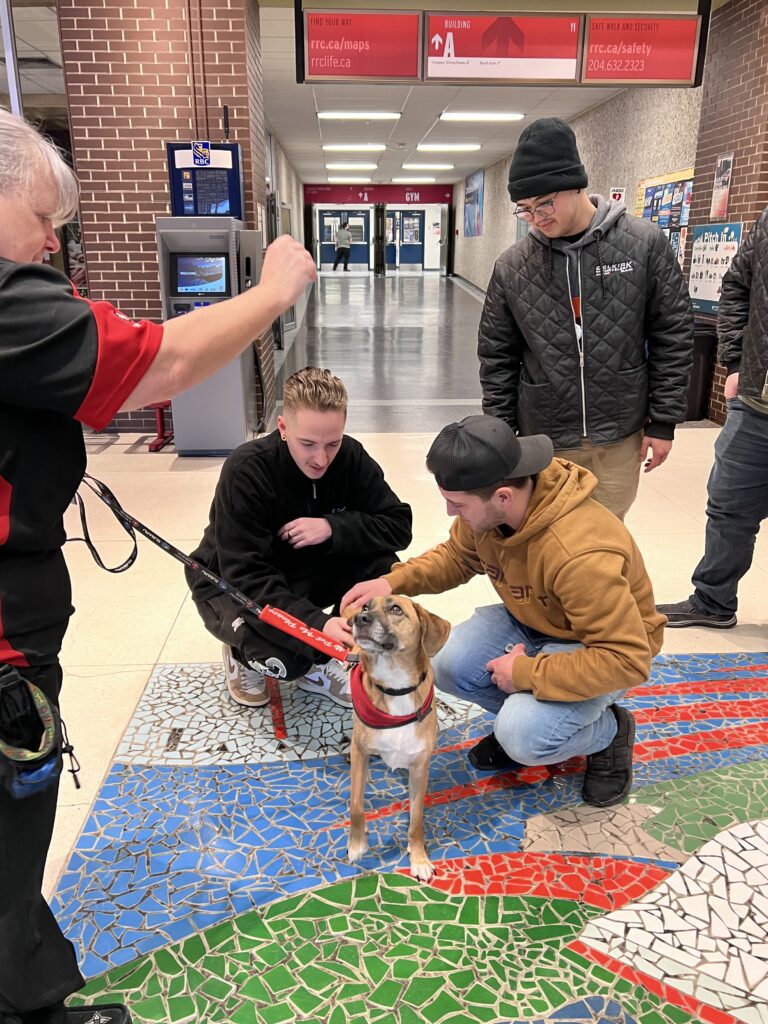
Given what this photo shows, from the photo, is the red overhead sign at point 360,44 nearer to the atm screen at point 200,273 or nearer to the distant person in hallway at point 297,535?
the atm screen at point 200,273

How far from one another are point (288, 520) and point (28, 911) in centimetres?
146

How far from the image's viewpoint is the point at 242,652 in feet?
8.66

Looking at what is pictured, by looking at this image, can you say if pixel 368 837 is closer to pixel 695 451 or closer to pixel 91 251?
pixel 695 451

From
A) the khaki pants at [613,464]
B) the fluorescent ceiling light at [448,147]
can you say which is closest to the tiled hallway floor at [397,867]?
the khaki pants at [613,464]

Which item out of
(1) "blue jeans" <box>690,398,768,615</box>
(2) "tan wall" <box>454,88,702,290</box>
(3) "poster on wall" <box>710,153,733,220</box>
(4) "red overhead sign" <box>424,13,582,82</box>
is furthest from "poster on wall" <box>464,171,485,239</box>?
(1) "blue jeans" <box>690,398,768,615</box>

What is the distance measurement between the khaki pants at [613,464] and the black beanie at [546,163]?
35.5 inches

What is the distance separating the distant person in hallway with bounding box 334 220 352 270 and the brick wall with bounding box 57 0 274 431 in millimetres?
25277

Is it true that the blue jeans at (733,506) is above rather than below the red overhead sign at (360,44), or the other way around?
below

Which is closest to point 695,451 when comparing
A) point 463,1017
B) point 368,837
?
point 368,837

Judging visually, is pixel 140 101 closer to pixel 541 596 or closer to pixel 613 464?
pixel 613 464

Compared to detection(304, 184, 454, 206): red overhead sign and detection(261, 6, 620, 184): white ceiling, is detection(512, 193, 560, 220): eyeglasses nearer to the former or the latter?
detection(261, 6, 620, 184): white ceiling

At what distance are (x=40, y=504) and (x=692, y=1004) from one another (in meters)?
1.69

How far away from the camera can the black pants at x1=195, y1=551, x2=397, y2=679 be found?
8.30ft

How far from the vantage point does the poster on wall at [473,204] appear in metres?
22.2
